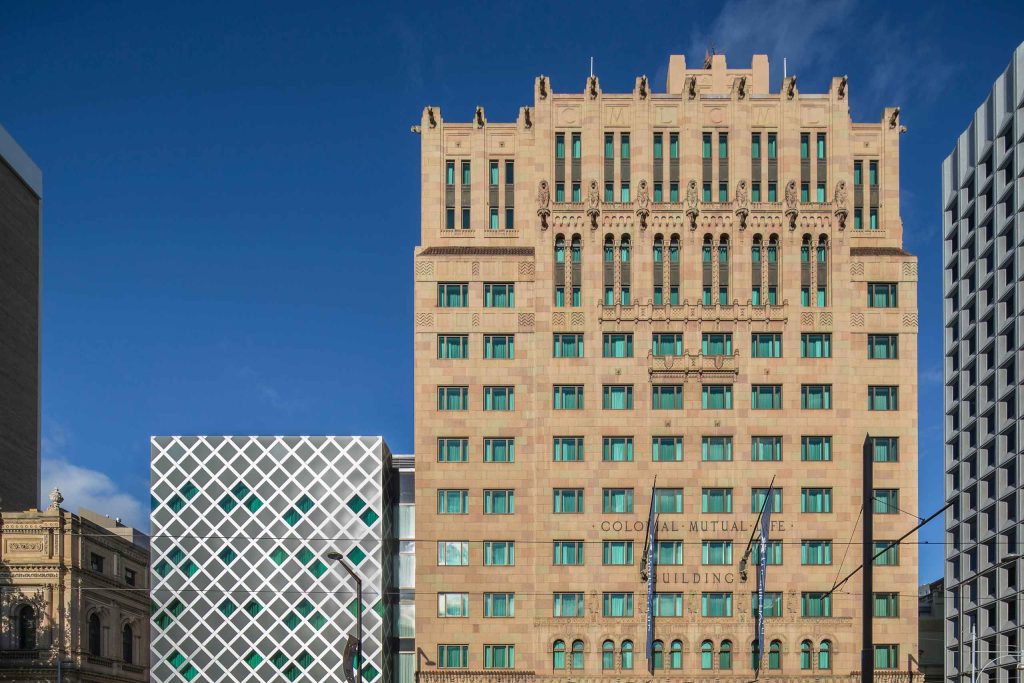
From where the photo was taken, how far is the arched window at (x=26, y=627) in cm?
8394

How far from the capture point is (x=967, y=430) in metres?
115

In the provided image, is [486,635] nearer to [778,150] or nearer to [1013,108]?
[778,150]

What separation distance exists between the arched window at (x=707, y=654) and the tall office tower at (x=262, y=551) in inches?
920

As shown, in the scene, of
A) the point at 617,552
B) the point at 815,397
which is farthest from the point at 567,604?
the point at 815,397

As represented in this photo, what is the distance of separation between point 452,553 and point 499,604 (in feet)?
15.4

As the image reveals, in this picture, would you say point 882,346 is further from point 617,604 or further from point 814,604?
point 617,604

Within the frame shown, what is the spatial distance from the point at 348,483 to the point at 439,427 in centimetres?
1111

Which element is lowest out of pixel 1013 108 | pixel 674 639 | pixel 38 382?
pixel 674 639

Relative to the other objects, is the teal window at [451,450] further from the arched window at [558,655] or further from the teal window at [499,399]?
the arched window at [558,655]

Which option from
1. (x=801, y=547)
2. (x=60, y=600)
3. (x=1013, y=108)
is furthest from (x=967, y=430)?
Result: (x=60, y=600)

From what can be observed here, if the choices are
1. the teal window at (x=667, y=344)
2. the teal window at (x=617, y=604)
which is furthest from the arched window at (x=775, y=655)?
the teal window at (x=667, y=344)

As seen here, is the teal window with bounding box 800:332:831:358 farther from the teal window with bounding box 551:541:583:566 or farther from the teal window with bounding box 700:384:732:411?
the teal window with bounding box 551:541:583:566

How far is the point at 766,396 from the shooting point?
263 ft

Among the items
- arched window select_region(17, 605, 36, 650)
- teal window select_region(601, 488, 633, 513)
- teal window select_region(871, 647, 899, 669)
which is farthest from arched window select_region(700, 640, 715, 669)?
arched window select_region(17, 605, 36, 650)
